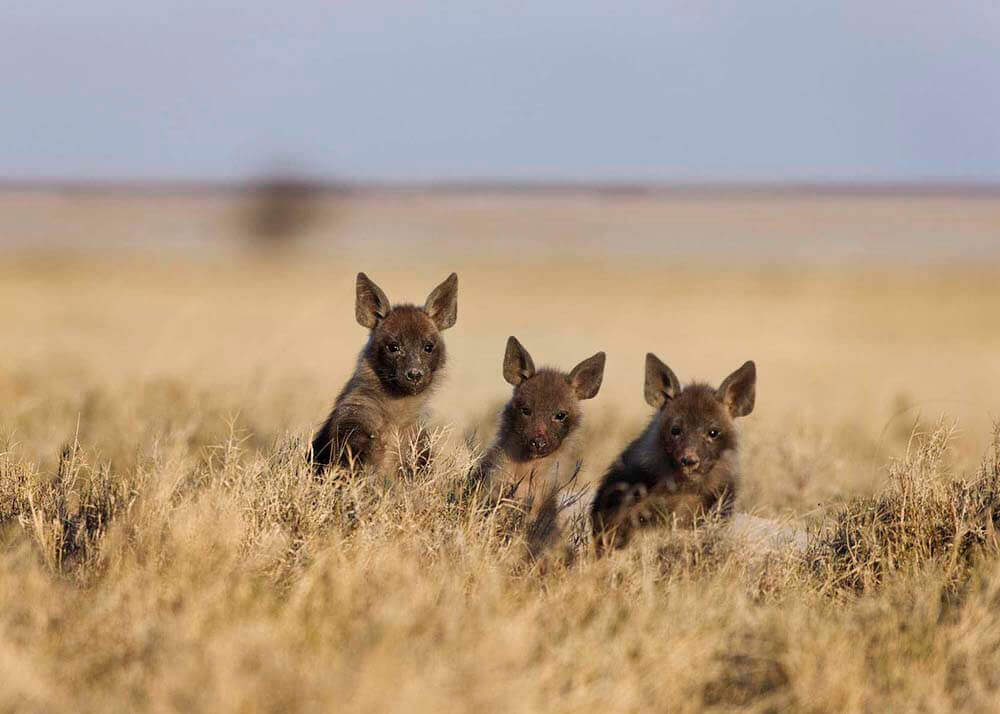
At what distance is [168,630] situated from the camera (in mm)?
4789

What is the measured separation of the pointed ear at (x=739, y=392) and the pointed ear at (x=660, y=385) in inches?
10.2

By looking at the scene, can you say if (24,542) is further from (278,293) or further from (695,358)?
(278,293)

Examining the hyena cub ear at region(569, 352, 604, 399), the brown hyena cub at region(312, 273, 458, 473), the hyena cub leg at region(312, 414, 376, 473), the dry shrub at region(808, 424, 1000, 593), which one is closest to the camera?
the dry shrub at region(808, 424, 1000, 593)

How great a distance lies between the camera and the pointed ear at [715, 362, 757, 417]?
25.2 ft

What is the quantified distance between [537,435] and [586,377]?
596mm

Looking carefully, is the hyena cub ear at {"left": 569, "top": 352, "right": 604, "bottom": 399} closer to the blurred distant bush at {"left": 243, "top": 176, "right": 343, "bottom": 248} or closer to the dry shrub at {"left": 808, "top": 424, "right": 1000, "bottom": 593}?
the dry shrub at {"left": 808, "top": 424, "right": 1000, "bottom": 593}

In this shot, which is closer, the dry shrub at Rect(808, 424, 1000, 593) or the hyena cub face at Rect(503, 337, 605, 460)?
the dry shrub at Rect(808, 424, 1000, 593)

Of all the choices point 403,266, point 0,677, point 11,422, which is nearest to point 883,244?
point 403,266

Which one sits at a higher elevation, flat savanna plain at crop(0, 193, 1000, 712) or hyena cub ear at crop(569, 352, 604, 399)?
hyena cub ear at crop(569, 352, 604, 399)

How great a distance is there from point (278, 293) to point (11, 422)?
93.4 feet

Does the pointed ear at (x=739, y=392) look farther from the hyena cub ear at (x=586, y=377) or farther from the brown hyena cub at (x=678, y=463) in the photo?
the hyena cub ear at (x=586, y=377)

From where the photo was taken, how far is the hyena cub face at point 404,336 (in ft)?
24.9

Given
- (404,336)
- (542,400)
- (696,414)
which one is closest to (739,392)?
(696,414)

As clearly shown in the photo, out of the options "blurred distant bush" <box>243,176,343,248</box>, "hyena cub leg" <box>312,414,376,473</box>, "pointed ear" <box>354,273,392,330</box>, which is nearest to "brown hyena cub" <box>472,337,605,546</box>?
"hyena cub leg" <box>312,414,376,473</box>
